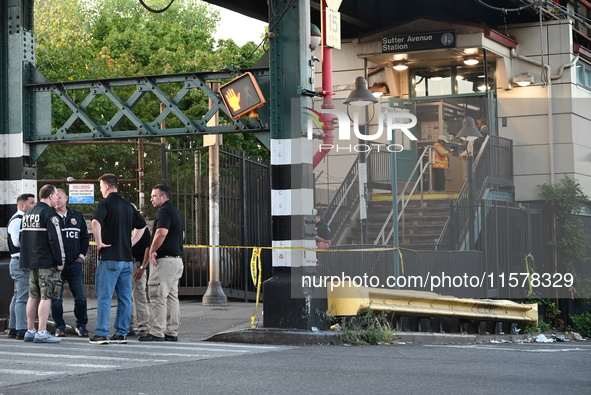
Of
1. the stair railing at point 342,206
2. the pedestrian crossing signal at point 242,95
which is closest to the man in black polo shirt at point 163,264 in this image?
the pedestrian crossing signal at point 242,95

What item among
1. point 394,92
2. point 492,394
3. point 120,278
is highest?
point 394,92

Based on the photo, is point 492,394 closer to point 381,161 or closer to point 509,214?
point 509,214

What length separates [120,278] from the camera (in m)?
12.1

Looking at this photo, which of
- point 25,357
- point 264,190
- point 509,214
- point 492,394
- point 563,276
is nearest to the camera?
point 492,394

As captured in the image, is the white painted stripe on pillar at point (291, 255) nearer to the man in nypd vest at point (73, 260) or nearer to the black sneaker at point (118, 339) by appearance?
the black sneaker at point (118, 339)

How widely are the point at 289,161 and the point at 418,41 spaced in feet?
31.9

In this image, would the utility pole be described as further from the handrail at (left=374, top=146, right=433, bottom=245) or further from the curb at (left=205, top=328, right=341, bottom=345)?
the curb at (left=205, top=328, right=341, bottom=345)

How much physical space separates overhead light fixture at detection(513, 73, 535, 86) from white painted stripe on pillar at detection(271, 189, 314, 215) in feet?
35.6

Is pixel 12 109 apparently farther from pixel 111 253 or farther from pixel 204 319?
pixel 204 319

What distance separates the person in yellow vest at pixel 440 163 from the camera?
21452 mm

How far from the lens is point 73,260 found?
1280 centimetres

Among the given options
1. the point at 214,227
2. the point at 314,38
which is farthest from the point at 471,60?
the point at 314,38

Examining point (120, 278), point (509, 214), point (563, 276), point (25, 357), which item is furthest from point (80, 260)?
point (563, 276)

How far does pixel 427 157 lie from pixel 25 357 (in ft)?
45.0
